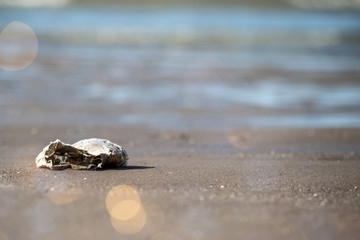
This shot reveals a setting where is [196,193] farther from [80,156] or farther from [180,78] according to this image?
[180,78]

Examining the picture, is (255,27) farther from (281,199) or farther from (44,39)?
(281,199)

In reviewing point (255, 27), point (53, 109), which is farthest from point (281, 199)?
point (255, 27)

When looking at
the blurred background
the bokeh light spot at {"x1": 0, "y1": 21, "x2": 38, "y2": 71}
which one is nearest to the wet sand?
the blurred background

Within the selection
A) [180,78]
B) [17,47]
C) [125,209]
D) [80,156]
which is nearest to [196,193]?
[125,209]

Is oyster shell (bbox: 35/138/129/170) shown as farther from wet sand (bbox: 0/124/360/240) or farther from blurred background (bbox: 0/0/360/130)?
blurred background (bbox: 0/0/360/130)

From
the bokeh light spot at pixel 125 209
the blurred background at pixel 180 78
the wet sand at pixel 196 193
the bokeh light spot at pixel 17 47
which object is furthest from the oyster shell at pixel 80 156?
the bokeh light spot at pixel 17 47

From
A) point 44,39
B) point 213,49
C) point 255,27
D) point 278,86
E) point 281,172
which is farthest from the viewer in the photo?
point 255,27
